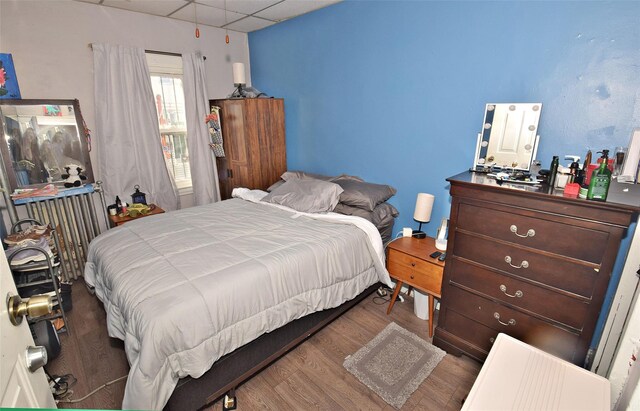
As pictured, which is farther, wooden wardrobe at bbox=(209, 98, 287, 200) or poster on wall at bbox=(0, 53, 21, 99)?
wooden wardrobe at bbox=(209, 98, 287, 200)

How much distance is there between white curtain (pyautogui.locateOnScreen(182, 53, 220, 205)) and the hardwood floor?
1.80 meters

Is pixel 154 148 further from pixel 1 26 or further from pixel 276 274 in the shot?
pixel 276 274

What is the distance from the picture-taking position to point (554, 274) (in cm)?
153

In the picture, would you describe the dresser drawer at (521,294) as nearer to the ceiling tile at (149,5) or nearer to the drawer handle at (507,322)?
the drawer handle at (507,322)

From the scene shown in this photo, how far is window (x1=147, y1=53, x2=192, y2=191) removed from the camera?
3.50 metres

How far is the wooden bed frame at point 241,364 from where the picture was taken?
5.18 ft

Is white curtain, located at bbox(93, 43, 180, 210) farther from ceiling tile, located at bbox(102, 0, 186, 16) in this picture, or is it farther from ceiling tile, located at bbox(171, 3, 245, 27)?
ceiling tile, located at bbox(171, 3, 245, 27)

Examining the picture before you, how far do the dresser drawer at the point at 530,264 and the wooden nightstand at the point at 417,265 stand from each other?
12.1 inches

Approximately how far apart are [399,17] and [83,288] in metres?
3.66

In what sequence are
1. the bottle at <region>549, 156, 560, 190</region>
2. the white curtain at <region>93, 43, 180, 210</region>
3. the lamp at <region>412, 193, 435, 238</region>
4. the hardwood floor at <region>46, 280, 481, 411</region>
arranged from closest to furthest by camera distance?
the bottle at <region>549, 156, 560, 190</region> < the hardwood floor at <region>46, 280, 481, 411</region> < the lamp at <region>412, 193, 435, 238</region> < the white curtain at <region>93, 43, 180, 210</region>

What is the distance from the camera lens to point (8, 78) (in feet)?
8.57

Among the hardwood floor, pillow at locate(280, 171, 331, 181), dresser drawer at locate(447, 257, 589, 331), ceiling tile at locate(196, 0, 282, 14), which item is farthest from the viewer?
pillow at locate(280, 171, 331, 181)

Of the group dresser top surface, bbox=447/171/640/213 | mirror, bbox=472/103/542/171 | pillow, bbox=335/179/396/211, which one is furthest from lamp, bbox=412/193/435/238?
dresser top surface, bbox=447/171/640/213

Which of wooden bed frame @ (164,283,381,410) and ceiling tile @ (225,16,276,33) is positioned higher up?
ceiling tile @ (225,16,276,33)
